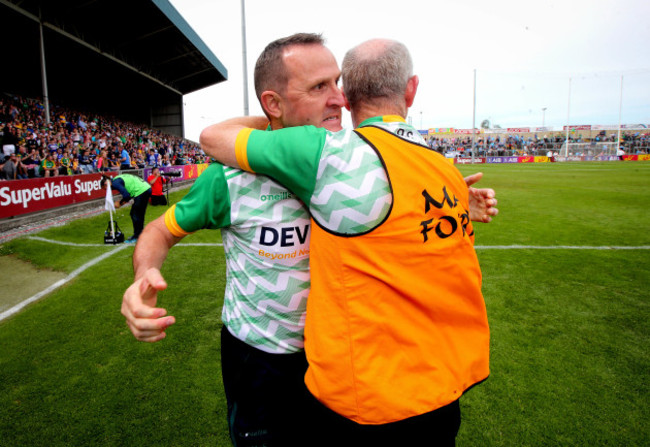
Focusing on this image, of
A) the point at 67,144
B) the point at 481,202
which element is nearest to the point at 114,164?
the point at 67,144

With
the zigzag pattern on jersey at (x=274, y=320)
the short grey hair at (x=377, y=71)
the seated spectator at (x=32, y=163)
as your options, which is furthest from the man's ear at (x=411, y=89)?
the seated spectator at (x=32, y=163)

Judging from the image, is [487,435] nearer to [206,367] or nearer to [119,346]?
[206,367]

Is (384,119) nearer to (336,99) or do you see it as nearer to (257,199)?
(336,99)

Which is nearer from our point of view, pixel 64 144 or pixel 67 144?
pixel 64 144

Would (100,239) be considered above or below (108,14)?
below

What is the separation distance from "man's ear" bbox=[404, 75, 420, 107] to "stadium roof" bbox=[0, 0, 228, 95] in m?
21.2

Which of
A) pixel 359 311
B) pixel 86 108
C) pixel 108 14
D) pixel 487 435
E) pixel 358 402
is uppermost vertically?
pixel 108 14

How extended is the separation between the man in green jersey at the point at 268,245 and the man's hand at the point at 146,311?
12.0 inches

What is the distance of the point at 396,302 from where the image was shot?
47.3 inches

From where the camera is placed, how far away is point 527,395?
3.17m

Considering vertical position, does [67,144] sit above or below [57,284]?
above

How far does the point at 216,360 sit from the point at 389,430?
298cm

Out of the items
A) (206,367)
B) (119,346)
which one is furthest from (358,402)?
(119,346)

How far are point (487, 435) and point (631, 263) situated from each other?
18.1 ft
